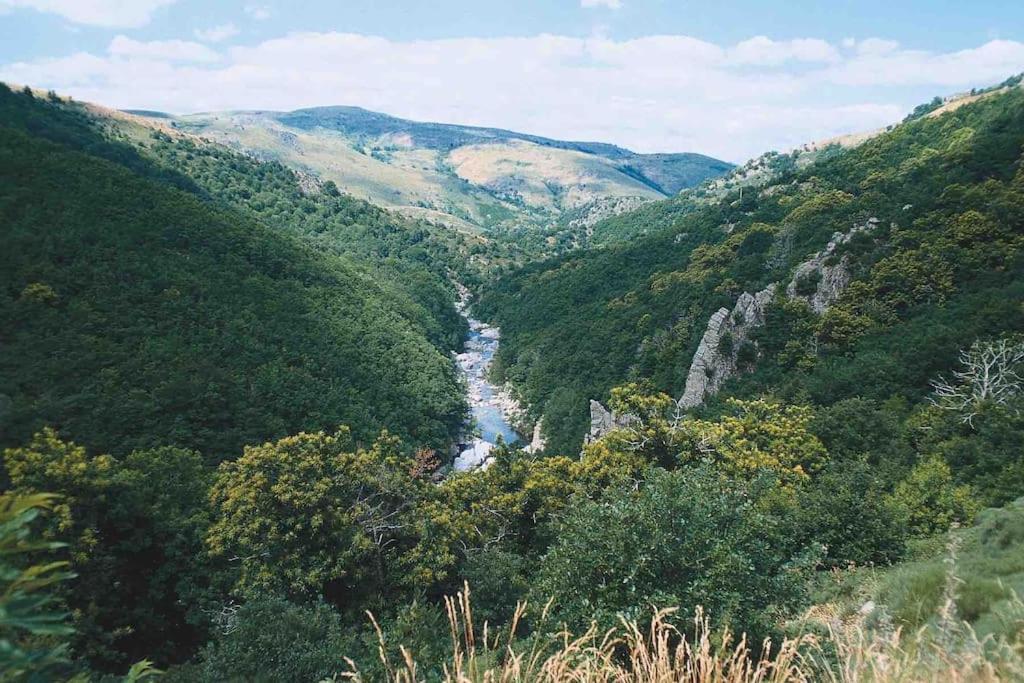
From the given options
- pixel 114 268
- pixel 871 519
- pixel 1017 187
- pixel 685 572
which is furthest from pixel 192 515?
pixel 1017 187

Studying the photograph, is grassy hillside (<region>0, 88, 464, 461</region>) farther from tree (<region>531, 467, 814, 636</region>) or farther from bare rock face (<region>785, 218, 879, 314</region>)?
bare rock face (<region>785, 218, 879, 314</region>)

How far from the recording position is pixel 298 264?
82.2 metres

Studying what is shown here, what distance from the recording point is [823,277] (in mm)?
51625

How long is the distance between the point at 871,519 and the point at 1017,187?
144 feet

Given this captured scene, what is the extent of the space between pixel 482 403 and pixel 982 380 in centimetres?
6946

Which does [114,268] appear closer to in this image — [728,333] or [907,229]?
[728,333]

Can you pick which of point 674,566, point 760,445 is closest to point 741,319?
point 760,445

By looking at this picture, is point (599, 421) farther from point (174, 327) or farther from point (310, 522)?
point (174, 327)

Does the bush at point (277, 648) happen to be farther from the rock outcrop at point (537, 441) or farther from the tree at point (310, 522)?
the rock outcrop at point (537, 441)

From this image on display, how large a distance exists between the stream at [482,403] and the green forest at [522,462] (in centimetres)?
465

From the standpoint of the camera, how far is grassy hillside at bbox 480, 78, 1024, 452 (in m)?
38.9

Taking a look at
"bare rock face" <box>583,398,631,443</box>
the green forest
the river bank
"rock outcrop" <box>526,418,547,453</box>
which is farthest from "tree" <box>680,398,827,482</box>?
"rock outcrop" <box>526,418,547,453</box>

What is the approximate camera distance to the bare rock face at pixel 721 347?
50.5 meters

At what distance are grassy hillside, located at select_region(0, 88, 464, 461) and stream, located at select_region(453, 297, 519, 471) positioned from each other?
4.22m
